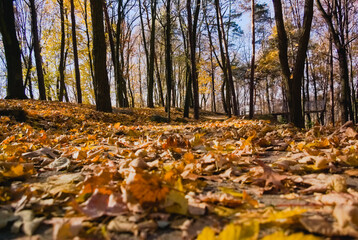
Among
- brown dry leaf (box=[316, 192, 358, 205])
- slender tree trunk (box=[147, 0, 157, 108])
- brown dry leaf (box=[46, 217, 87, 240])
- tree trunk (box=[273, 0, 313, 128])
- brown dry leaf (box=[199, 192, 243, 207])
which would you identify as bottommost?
brown dry leaf (box=[316, 192, 358, 205])

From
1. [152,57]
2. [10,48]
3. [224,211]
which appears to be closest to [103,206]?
[224,211]

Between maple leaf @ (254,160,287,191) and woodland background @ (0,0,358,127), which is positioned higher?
woodland background @ (0,0,358,127)

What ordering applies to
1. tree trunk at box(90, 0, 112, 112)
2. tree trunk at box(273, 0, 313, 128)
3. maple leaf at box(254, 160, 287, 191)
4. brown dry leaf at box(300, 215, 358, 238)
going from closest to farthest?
brown dry leaf at box(300, 215, 358, 238)
maple leaf at box(254, 160, 287, 191)
tree trunk at box(273, 0, 313, 128)
tree trunk at box(90, 0, 112, 112)

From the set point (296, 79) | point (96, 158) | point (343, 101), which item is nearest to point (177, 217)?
point (96, 158)

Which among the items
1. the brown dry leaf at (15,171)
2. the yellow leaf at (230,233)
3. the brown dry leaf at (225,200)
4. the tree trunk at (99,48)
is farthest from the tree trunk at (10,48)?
the yellow leaf at (230,233)

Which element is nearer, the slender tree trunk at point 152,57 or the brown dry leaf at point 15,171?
the brown dry leaf at point 15,171

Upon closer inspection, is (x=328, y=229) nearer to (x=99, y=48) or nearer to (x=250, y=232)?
(x=250, y=232)

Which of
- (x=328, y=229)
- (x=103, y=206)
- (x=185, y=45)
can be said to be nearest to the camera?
(x=328, y=229)

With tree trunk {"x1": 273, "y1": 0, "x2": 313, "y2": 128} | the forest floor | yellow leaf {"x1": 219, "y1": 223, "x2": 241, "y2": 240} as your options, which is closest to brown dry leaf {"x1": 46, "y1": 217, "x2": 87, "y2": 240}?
the forest floor

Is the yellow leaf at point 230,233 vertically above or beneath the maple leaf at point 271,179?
above

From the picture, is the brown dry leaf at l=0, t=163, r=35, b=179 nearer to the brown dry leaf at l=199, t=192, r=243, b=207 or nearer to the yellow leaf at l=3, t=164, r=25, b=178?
the yellow leaf at l=3, t=164, r=25, b=178

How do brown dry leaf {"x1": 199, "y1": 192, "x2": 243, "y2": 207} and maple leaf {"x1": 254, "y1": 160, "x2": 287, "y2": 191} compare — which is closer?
brown dry leaf {"x1": 199, "y1": 192, "x2": 243, "y2": 207}

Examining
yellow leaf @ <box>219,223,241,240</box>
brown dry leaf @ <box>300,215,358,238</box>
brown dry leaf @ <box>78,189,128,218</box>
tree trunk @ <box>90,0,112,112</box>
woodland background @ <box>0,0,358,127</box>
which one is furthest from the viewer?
woodland background @ <box>0,0,358,127</box>

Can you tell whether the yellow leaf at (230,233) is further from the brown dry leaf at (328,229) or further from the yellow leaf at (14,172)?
the yellow leaf at (14,172)
